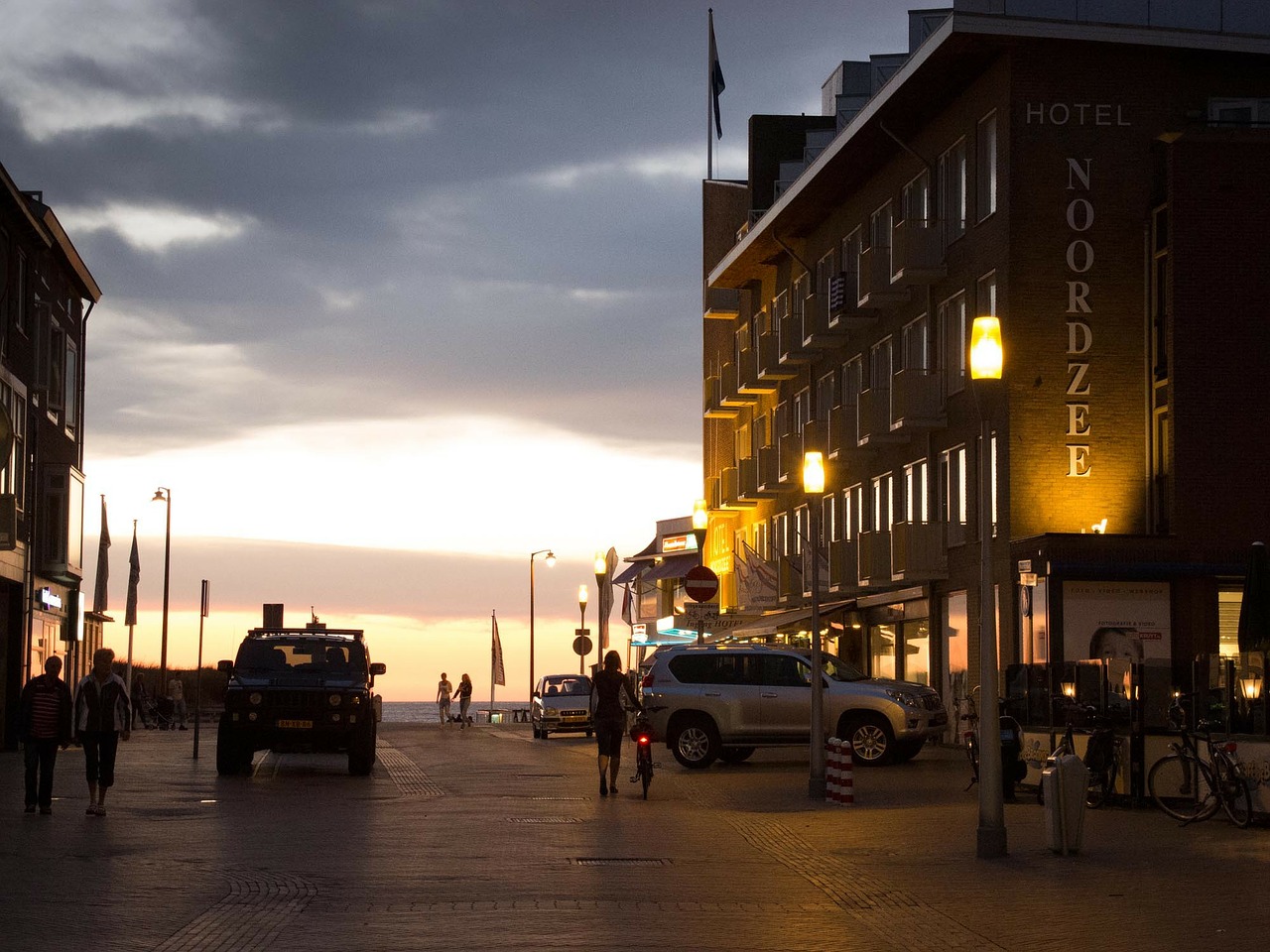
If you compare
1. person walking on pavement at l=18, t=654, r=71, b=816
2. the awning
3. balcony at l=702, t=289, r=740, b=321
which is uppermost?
balcony at l=702, t=289, r=740, b=321

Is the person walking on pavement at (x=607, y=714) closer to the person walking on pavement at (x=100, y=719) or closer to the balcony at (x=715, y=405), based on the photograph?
the person walking on pavement at (x=100, y=719)

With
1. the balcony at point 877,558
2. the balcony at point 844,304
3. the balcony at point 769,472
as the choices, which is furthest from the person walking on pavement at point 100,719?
the balcony at point 769,472

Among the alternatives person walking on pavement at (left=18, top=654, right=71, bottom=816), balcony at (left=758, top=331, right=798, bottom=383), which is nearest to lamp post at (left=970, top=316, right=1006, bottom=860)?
person walking on pavement at (left=18, top=654, right=71, bottom=816)

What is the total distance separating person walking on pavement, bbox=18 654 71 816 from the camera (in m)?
20.4

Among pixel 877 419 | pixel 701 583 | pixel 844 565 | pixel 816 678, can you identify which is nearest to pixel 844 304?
pixel 877 419

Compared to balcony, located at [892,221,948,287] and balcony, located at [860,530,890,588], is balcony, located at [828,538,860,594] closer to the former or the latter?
balcony, located at [860,530,890,588]

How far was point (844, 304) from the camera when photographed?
48.2 metres

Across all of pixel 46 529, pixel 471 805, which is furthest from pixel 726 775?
pixel 46 529

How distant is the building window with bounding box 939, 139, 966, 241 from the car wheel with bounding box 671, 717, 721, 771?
526 inches

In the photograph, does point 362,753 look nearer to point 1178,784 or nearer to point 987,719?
point 1178,784

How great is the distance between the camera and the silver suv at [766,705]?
31.8m

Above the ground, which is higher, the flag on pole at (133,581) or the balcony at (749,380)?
the balcony at (749,380)

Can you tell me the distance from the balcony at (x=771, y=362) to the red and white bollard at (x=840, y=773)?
32.2 m

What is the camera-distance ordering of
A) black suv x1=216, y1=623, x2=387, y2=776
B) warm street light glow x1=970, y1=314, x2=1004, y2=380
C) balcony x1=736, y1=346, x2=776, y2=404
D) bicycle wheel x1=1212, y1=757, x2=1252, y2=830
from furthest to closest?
balcony x1=736, y1=346, x2=776, y2=404 < black suv x1=216, y1=623, x2=387, y2=776 < bicycle wheel x1=1212, y1=757, x2=1252, y2=830 < warm street light glow x1=970, y1=314, x2=1004, y2=380
